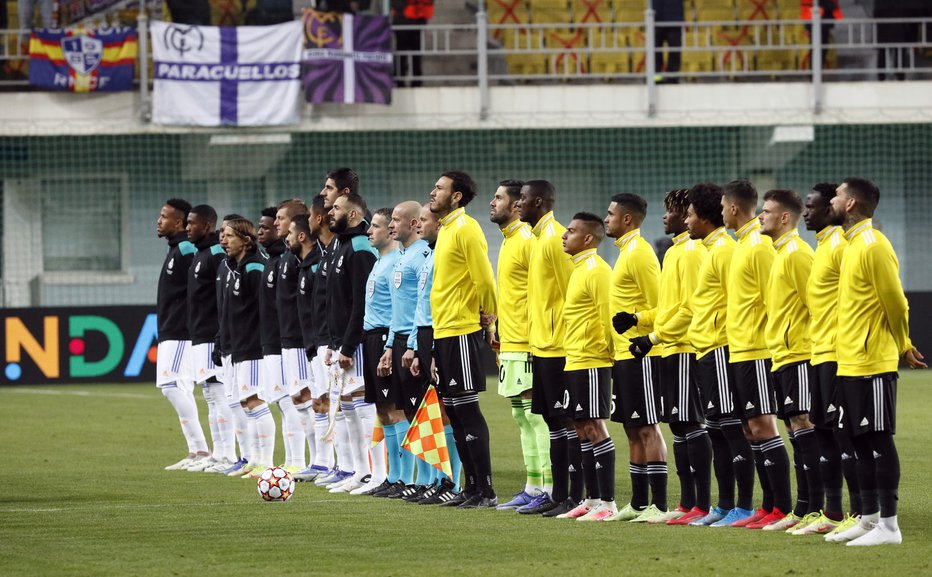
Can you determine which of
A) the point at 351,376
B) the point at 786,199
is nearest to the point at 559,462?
the point at 786,199

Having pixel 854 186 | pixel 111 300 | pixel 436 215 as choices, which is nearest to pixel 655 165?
pixel 111 300

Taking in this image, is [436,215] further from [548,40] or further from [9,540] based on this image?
[548,40]

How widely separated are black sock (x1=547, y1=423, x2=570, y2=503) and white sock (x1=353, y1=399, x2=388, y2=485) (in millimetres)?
2097

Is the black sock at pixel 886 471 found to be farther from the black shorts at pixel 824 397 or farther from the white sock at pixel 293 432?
the white sock at pixel 293 432

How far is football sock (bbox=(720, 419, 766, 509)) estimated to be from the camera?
8977 mm

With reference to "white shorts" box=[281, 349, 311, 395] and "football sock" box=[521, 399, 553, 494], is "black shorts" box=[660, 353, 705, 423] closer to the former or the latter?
"football sock" box=[521, 399, 553, 494]

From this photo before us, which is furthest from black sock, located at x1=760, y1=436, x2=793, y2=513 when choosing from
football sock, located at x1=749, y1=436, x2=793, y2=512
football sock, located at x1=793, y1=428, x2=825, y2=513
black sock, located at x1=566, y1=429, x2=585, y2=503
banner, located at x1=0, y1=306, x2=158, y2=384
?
banner, located at x1=0, y1=306, x2=158, y2=384

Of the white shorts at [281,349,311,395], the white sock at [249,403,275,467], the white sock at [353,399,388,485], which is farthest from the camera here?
the white sock at [249,403,275,467]

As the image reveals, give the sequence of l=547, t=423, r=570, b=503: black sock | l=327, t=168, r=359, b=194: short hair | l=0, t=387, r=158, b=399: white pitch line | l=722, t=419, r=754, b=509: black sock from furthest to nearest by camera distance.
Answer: l=0, t=387, r=158, b=399: white pitch line → l=327, t=168, r=359, b=194: short hair → l=547, t=423, r=570, b=503: black sock → l=722, t=419, r=754, b=509: black sock

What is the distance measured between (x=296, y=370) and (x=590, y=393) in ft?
12.4

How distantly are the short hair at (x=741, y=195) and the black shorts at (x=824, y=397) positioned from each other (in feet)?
3.79

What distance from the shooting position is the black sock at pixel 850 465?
8.26 metres

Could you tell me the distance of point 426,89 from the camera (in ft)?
84.3

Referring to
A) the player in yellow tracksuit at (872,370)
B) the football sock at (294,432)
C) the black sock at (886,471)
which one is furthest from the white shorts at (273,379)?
the black sock at (886,471)
